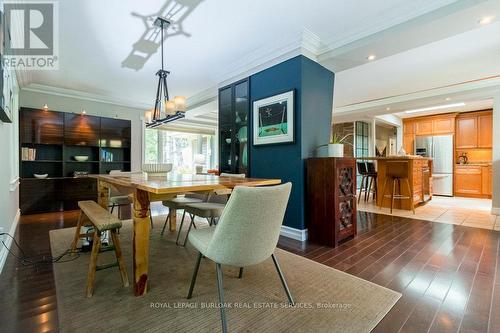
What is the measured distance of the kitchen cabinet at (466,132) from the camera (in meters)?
6.38

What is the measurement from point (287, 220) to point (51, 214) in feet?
14.0

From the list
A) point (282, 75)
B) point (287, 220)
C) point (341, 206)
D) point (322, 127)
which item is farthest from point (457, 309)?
point (282, 75)

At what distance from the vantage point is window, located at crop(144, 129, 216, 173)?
6.73 metres

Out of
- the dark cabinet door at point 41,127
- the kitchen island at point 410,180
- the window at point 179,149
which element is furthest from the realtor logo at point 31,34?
the kitchen island at point 410,180

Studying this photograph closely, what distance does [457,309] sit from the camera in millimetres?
1514

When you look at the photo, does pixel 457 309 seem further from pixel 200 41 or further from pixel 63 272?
pixel 200 41

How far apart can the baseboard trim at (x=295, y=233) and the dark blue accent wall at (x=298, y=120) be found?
0.05 m

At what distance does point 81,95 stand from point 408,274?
20.6 ft

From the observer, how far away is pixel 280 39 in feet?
9.62

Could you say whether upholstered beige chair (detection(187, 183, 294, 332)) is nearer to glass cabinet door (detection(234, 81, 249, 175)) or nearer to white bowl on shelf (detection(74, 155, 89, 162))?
glass cabinet door (detection(234, 81, 249, 175))

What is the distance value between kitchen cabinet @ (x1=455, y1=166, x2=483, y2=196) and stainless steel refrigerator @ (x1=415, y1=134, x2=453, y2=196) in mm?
184

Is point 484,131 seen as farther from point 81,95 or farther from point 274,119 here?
point 81,95

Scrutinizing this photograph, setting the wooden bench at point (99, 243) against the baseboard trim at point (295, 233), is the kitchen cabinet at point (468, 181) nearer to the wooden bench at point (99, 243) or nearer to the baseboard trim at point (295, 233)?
the baseboard trim at point (295, 233)

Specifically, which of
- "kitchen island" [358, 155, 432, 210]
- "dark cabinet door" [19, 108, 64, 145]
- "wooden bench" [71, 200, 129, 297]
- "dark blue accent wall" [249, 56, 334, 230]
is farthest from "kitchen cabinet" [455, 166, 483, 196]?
"dark cabinet door" [19, 108, 64, 145]
